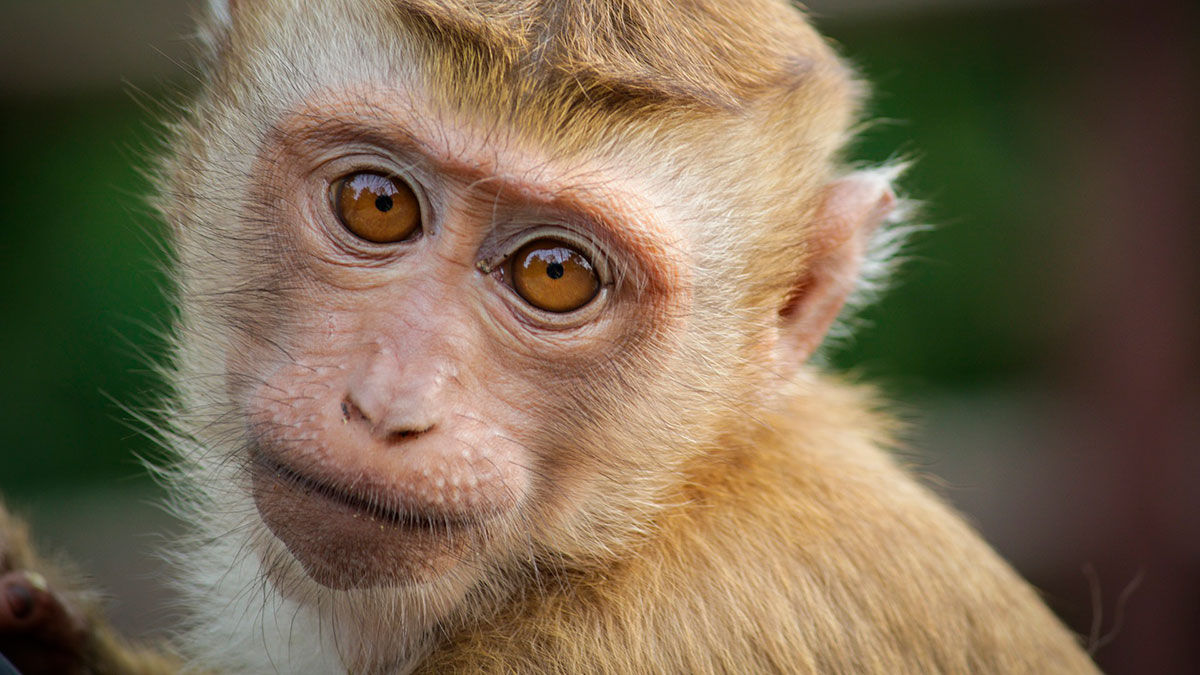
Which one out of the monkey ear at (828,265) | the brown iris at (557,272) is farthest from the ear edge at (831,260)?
the brown iris at (557,272)

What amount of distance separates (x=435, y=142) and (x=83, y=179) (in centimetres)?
493

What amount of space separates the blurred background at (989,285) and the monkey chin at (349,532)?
10.8 feet

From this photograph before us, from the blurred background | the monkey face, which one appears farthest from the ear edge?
the blurred background

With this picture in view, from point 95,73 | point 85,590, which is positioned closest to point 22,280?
point 95,73

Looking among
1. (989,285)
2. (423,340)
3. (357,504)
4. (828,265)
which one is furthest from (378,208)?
(989,285)

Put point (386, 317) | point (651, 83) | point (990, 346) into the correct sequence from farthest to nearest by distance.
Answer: point (990, 346)
point (651, 83)
point (386, 317)

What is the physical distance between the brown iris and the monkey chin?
1.83ft

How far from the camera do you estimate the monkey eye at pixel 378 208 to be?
274 cm

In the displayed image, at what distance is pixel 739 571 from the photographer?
9.53ft

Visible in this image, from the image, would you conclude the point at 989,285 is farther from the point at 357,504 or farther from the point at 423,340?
the point at 357,504

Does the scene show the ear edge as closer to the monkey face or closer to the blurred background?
the monkey face

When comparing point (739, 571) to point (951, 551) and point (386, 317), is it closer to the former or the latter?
point (951, 551)

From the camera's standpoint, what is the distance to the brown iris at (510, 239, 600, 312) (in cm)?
275

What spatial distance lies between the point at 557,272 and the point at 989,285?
4971 millimetres
